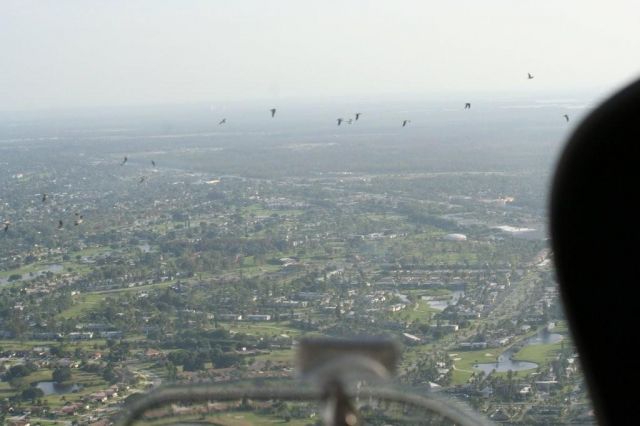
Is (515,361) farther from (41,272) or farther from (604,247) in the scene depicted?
(41,272)

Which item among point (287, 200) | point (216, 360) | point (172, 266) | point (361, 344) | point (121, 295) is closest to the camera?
point (361, 344)

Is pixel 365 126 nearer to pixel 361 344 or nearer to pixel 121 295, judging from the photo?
pixel 121 295

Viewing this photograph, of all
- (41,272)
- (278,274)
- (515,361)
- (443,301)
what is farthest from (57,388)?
(41,272)

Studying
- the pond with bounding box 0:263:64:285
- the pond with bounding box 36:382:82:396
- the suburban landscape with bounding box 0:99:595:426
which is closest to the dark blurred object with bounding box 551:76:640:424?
the suburban landscape with bounding box 0:99:595:426

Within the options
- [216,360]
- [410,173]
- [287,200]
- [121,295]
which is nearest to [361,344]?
[216,360]

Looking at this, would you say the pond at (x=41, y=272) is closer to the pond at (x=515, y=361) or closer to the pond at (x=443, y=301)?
the pond at (x=443, y=301)
